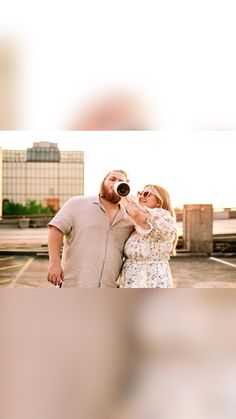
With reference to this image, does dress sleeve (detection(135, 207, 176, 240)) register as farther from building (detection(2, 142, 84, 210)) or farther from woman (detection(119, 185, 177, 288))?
building (detection(2, 142, 84, 210))

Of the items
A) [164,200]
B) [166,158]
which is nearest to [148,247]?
[164,200]

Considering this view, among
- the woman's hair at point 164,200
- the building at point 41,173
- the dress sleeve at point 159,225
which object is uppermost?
the building at point 41,173

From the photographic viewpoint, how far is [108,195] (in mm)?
1607

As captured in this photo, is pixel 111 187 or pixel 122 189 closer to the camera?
pixel 122 189

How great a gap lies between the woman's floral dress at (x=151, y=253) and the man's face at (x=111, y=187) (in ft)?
0.44

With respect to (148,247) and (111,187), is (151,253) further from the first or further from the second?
(111,187)

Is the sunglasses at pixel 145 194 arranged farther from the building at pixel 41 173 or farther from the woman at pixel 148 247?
the building at pixel 41 173

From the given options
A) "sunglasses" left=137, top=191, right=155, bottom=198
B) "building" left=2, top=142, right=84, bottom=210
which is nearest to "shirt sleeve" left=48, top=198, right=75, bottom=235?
"sunglasses" left=137, top=191, right=155, bottom=198

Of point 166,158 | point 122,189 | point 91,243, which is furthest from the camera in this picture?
point 166,158

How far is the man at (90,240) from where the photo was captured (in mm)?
1563

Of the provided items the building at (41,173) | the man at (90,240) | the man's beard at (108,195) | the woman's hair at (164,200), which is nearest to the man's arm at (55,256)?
the man at (90,240)

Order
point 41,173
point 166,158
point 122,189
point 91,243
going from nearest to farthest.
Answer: point 122,189 → point 91,243 → point 166,158 → point 41,173

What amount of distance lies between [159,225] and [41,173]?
4.30 feet
